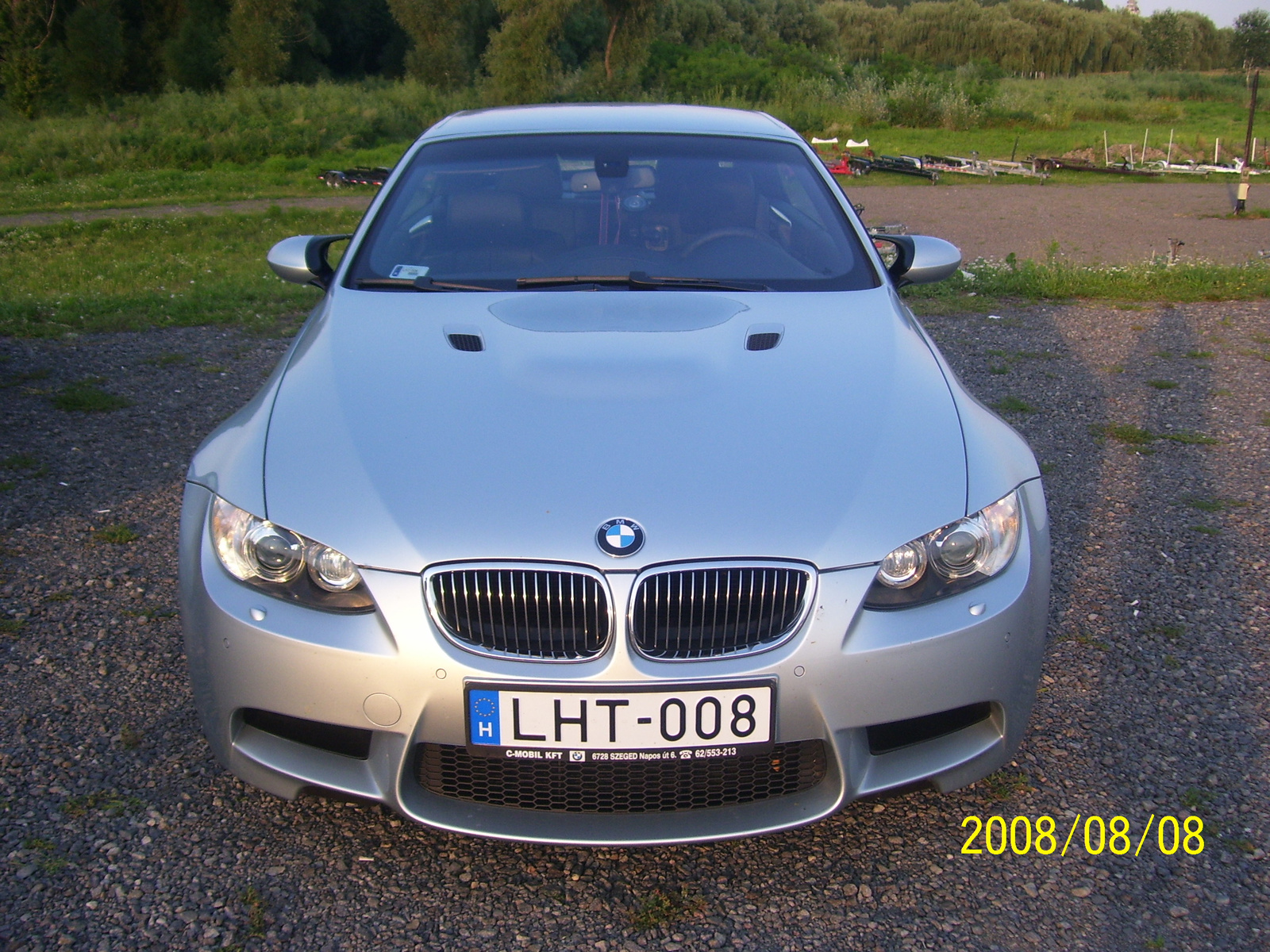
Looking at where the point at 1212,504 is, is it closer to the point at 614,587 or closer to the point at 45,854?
the point at 614,587

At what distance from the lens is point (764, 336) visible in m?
2.69

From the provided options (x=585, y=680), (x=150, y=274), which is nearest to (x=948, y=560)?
(x=585, y=680)

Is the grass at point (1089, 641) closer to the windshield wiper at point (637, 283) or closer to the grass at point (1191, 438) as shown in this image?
the windshield wiper at point (637, 283)

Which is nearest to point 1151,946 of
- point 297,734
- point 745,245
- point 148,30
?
point 297,734

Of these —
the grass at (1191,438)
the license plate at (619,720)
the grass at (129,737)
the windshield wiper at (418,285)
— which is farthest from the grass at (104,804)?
the grass at (1191,438)

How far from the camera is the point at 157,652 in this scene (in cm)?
301

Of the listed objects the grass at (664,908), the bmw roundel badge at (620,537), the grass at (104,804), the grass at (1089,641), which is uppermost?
the bmw roundel badge at (620,537)

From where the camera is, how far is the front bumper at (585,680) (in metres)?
1.91

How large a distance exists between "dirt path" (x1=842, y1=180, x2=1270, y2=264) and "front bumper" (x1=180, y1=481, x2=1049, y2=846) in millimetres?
9633

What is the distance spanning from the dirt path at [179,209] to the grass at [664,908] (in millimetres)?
13831

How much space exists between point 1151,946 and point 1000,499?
0.88m

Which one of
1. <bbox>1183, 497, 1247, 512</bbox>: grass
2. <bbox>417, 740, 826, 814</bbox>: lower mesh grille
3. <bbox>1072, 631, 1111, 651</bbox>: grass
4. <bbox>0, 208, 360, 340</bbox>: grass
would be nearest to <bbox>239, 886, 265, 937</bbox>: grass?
<bbox>417, 740, 826, 814</bbox>: lower mesh grille

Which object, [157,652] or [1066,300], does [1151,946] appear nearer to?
[157,652]
